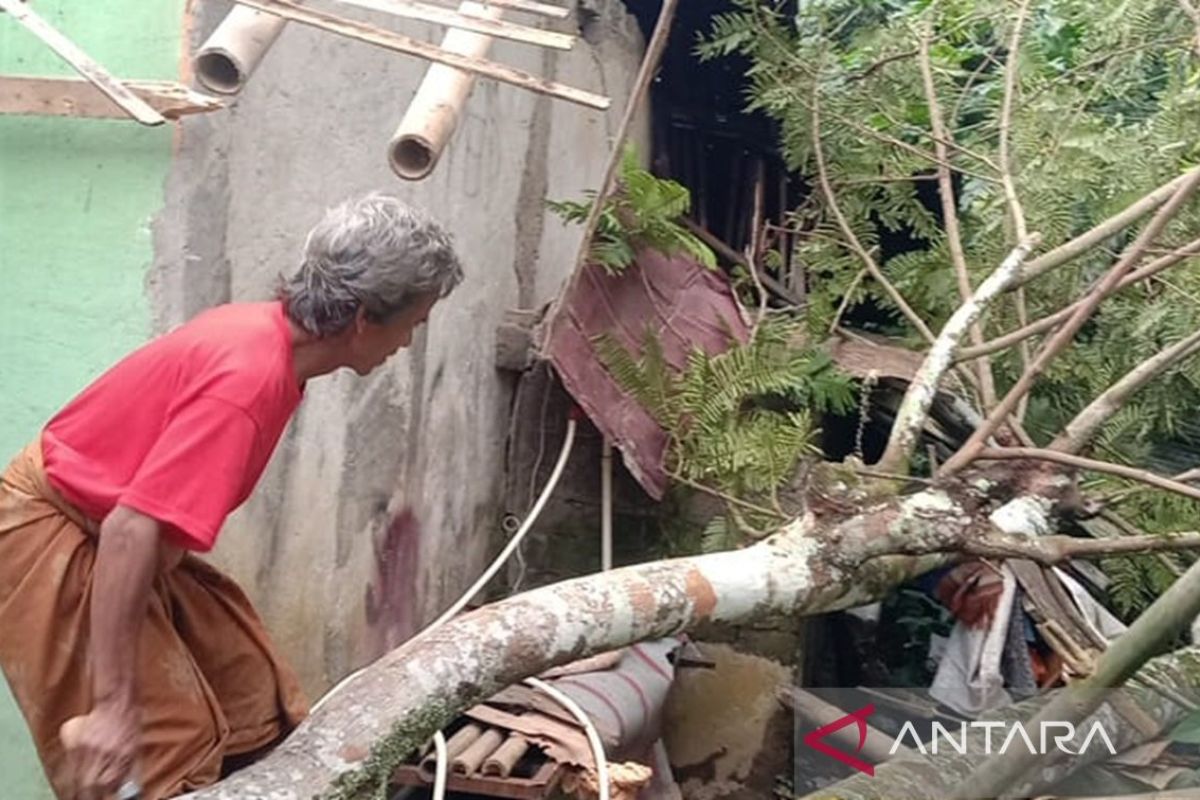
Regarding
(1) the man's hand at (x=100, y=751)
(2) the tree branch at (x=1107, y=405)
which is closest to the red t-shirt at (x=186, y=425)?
(1) the man's hand at (x=100, y=751)

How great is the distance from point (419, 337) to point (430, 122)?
141 cm

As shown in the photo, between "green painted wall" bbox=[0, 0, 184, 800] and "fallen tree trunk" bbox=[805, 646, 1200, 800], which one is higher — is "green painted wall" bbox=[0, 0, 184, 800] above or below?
above

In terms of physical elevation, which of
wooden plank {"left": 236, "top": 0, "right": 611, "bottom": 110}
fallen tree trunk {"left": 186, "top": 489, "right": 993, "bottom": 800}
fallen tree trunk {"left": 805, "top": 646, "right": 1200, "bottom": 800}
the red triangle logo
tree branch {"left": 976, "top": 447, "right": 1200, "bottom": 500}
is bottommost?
the red triangle logo

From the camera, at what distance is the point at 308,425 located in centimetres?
376

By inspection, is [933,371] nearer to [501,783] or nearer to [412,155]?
[412,155]

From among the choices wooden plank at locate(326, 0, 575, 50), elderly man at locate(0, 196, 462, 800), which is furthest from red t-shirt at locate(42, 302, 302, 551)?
wooden plank at locate(326, 0, 575, 50)

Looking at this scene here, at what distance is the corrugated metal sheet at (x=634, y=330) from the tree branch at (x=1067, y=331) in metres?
1.66

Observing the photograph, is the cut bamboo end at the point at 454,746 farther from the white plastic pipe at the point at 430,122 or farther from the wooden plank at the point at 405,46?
the wooden plank at the point at 405,46

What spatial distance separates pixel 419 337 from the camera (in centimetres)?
444

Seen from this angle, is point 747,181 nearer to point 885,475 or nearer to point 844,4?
point 844,4

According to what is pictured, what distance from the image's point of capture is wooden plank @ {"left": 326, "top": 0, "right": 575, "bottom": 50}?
10.3ft

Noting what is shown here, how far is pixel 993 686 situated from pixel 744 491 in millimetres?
1331

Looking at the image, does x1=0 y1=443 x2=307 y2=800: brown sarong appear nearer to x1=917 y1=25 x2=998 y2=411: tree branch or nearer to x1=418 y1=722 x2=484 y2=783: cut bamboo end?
x1=418 y1=722 x2=484 y2=783: cut bamboo end

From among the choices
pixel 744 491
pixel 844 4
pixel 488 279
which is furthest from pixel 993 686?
pixel 844 4
